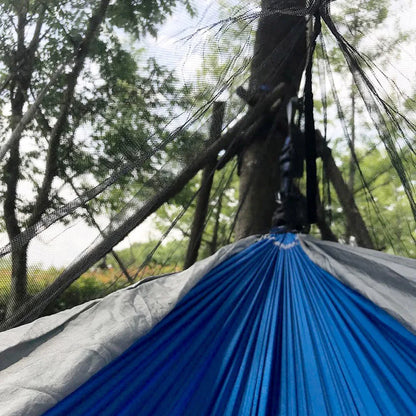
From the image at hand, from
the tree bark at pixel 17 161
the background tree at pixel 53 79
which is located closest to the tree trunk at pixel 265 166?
the background tree at pixel 53 79

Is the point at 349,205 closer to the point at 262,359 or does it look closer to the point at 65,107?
the point at 262,359

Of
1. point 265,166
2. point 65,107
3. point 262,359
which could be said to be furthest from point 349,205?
point 65,107

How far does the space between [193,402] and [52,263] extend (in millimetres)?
560

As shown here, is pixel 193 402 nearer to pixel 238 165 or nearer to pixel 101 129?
pixel 101 129

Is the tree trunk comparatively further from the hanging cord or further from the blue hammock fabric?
the blue hammock fabric

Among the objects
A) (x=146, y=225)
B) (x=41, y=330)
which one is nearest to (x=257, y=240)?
(x=146, y=225)

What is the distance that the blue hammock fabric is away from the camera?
1.04 metres

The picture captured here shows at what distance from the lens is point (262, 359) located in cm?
118

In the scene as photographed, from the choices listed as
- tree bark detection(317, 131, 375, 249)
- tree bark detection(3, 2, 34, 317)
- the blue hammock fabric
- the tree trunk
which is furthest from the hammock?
tree bark detection(317, 131, 375, 249)

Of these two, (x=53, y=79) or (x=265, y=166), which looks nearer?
(x=53, y=79)

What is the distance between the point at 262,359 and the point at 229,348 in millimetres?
→ 95

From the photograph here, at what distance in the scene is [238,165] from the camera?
8.27ft

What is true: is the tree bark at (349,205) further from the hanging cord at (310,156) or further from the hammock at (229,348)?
the hammock at (229,348)

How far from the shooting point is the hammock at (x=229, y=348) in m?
0.98
